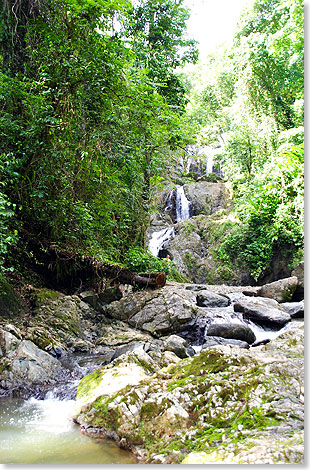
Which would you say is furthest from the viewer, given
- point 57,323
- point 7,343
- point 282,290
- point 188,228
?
point 188,228

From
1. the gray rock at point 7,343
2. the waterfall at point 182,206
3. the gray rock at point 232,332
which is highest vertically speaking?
the waterfall at point 182,206

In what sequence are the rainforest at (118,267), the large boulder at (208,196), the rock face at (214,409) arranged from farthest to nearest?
the large boulder at (208,196), the rainforest at (118,267), the rock face at (214,409)

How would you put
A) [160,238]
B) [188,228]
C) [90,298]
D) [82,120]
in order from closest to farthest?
[82,120] < [90,298] < [188,228] < [160,238]

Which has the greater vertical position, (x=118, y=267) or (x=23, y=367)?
(x=118, y=267)

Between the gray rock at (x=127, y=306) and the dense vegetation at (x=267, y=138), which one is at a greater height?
the dense vegetation at (x=267, y=138)

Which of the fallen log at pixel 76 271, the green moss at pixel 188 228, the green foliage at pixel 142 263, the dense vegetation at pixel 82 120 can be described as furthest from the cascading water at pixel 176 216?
the fallen log at pixel 76 271

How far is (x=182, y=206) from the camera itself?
18.9 m

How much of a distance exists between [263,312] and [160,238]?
9898 millimetres

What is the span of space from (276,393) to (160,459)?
36.1 inches

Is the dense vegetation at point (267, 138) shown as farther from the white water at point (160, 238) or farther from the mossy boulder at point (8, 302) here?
the mossy boulder at point (8, 302)

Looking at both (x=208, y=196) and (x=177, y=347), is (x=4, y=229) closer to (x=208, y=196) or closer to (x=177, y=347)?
(x=177, y=347)

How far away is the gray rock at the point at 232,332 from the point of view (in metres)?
5.95

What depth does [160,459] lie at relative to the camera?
1958mm

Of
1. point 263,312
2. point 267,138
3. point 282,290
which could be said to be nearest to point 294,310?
point 263,312
